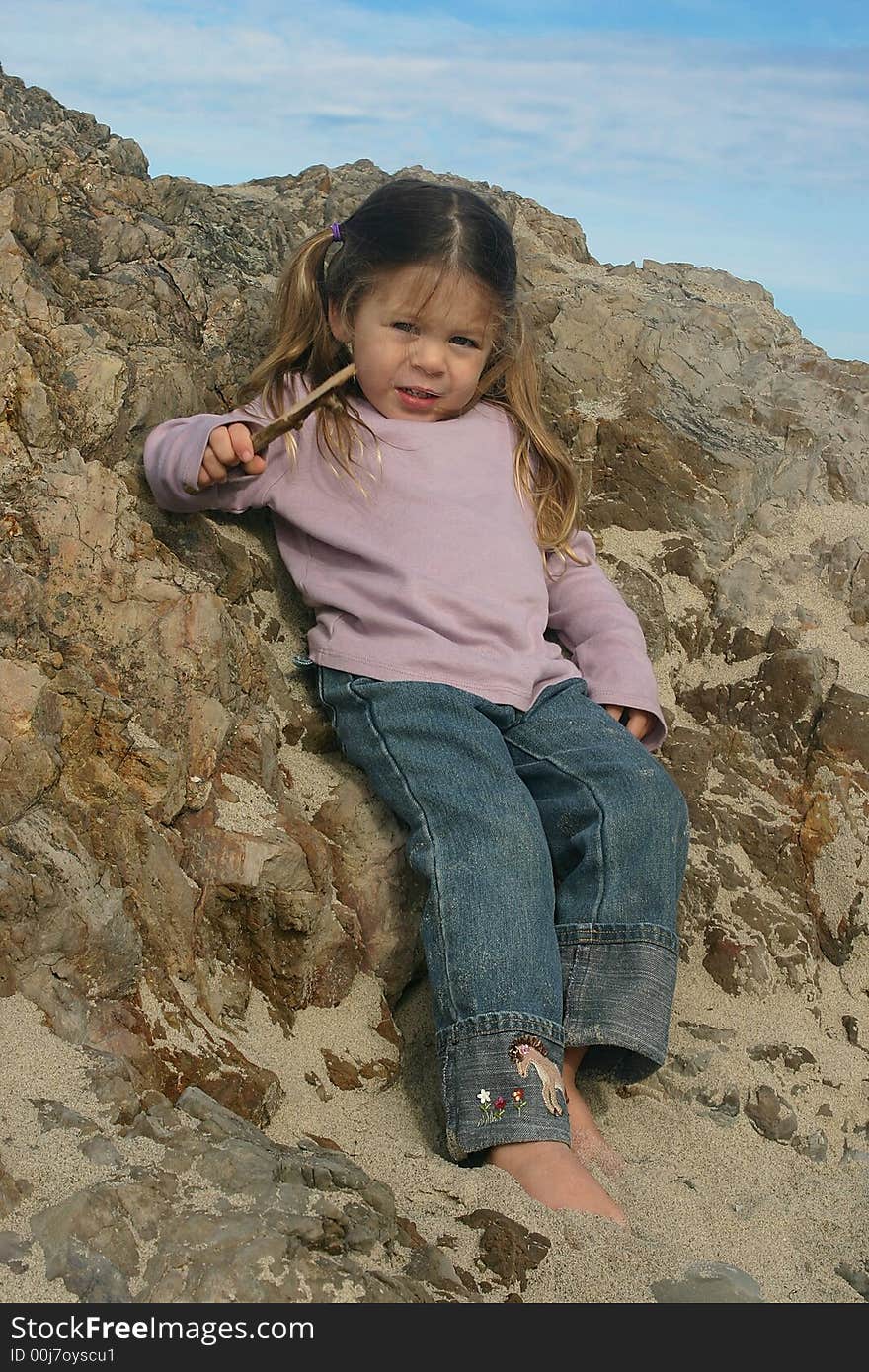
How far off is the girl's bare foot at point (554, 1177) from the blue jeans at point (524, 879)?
3 centimetres

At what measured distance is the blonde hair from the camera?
3398mm

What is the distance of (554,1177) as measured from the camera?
2.56m

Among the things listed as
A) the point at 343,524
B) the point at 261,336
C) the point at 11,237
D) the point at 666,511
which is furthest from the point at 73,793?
the point at 666,511

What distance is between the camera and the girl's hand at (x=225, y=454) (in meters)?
3.17

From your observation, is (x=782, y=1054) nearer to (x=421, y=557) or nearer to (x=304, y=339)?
(x=421, y=557)

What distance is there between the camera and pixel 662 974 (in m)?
3.00

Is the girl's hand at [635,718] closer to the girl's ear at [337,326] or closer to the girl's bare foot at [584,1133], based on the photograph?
the girl's bare foot at [584,1133]

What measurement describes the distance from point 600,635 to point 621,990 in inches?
40.4

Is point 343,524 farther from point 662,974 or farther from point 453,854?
point 662,974

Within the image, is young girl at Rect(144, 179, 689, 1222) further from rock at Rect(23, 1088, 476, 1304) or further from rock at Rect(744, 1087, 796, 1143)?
rock at Rect(23, 1088, 476, 1304)

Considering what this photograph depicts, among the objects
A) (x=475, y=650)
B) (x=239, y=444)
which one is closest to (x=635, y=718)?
(x=475, y=650)

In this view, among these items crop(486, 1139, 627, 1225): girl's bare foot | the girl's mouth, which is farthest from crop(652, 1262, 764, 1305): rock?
the girl's mouth

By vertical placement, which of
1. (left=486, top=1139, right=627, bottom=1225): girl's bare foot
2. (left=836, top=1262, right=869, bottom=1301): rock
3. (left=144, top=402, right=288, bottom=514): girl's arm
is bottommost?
(left=836, top=1262, right=869, bottom=1301): rock

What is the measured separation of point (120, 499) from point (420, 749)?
89 cm
